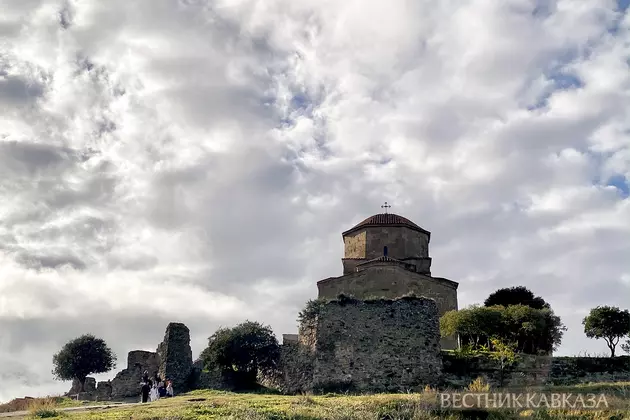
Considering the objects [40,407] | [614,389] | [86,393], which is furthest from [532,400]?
[86,393]

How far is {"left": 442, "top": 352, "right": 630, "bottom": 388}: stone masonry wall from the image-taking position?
80.4 feet

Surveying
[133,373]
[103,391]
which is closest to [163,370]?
[133,373]

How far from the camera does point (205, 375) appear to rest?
27.6 m

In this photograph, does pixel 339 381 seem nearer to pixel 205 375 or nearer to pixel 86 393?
pixel 205 375

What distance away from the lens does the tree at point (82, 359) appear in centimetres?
3549

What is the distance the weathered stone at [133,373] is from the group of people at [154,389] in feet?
10.2

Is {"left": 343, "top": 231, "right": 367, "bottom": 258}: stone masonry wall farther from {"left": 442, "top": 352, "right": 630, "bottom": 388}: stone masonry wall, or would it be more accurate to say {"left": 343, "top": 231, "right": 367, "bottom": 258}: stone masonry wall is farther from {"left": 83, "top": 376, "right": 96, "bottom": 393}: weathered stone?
{"left": 83, "top": 376, "right": 96, "bottom": 393}: weathered stone

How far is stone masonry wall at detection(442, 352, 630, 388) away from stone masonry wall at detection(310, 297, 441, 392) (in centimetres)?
77

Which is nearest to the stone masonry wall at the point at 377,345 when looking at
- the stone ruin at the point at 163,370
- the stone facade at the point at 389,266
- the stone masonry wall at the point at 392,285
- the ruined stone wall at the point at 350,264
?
the stone ruin at the point at 163,370

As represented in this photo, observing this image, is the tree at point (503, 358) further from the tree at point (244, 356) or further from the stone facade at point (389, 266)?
the tree at point (244, 356)

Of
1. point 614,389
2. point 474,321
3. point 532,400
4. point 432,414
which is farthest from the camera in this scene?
point 474,321

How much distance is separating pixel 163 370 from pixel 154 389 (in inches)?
70.6

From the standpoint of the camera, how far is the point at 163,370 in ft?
92.1

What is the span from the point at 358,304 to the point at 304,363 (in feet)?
9.89
